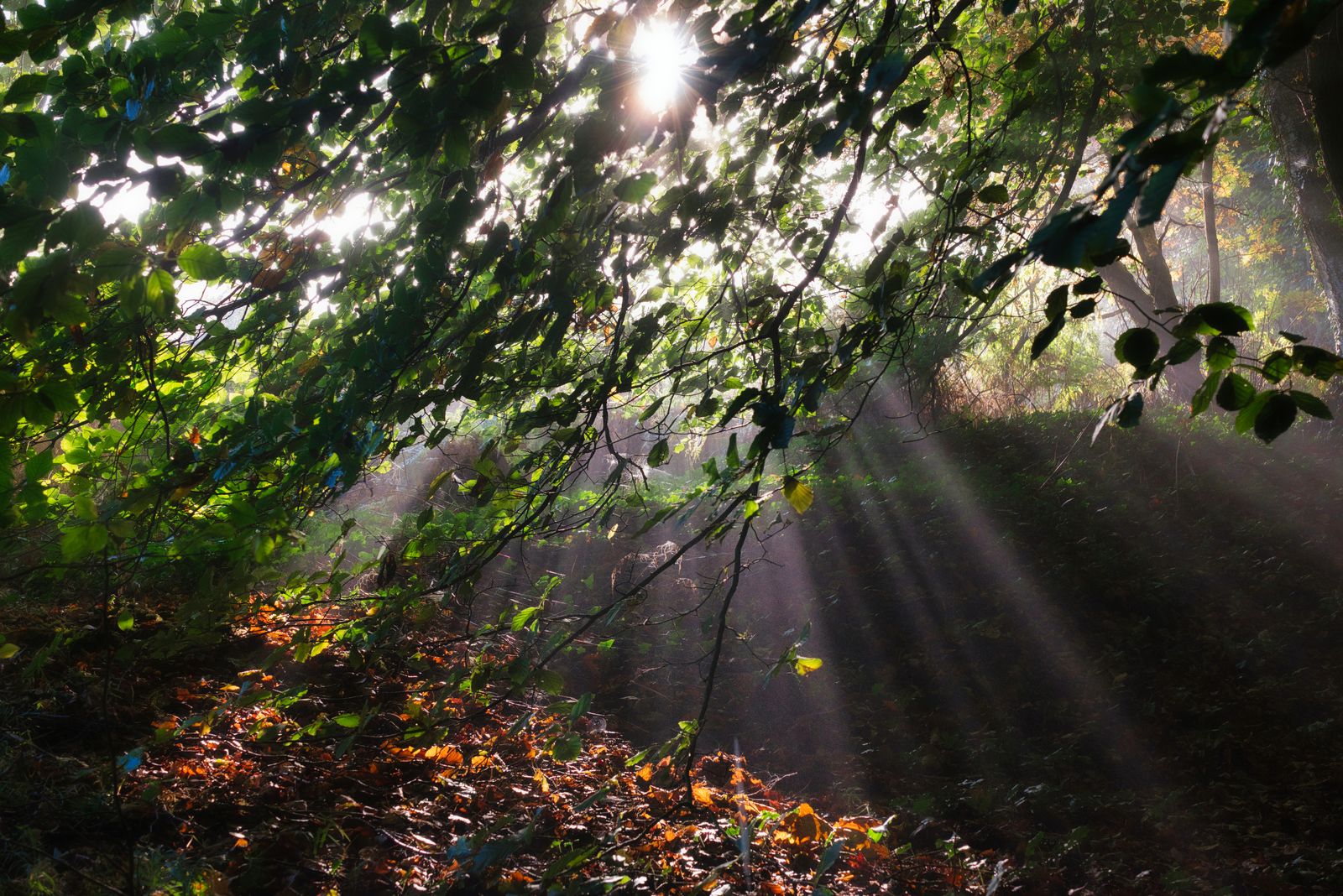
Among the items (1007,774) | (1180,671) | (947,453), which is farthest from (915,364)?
(1007,774)

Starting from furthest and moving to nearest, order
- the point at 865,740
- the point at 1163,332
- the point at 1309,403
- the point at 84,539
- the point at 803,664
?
the point at 1163,332, the point at 865,740, the point at 803,664, the point at 84,539, the point at 1309,403

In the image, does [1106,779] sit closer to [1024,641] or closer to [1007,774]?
[1007,774]

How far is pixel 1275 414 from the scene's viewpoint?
3.47ft

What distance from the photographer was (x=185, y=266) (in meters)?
1.11

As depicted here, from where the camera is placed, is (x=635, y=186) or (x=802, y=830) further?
(x=802, y=830)

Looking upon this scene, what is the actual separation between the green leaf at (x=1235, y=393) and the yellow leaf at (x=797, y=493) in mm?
788

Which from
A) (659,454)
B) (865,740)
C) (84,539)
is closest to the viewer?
(84,539)

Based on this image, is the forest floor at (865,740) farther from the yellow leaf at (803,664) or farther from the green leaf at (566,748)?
the yellow leaf at (803,664)

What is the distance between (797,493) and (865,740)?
3.31 meters

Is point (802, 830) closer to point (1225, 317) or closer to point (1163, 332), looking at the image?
point (1225, 317)

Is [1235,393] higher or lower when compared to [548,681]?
lower

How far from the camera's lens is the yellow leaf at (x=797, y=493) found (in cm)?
163

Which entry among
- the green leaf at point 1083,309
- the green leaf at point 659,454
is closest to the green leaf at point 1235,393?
the green leaf at point 1083,309

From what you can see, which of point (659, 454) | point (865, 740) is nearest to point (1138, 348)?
point (659, 454)
